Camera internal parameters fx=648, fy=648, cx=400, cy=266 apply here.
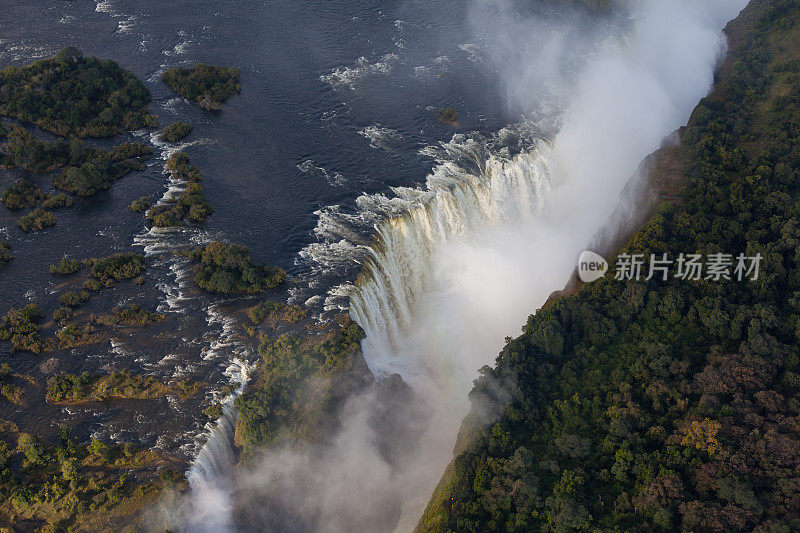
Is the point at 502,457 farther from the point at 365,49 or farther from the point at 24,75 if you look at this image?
the point at 24,75

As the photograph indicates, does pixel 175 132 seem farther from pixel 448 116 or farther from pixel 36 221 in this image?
pixel 448 116

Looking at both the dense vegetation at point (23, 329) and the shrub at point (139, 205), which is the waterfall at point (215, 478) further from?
the shrub at point (139, 205)

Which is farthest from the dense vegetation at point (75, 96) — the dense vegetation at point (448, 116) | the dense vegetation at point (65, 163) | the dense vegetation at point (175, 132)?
the dense vegetation at point (448, 116)

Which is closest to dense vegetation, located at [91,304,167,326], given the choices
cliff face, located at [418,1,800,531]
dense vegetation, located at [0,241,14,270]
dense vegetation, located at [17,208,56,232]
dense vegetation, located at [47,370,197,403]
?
dense vegetation, located at [47,370,197,403]

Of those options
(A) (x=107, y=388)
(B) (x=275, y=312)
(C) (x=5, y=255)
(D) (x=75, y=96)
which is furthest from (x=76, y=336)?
(D) (x=75, y=96)

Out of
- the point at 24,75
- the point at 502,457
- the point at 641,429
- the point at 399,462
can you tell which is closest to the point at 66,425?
the point at 399,462

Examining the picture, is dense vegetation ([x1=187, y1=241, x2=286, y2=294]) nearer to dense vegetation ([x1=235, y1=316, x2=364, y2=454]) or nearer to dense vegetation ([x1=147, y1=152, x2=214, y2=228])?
dense vegetation ([x1=235, y1=316, x2=364, y2=454])
